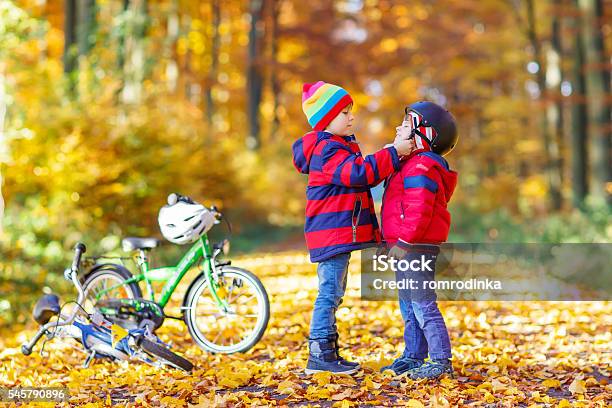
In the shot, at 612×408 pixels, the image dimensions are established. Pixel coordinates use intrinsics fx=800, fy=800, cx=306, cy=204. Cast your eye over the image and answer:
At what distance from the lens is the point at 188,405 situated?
15.2 ft

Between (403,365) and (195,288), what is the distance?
5.70 ft

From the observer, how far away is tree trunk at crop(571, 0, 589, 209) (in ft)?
55.1

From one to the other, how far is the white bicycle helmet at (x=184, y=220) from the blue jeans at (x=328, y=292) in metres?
1.13

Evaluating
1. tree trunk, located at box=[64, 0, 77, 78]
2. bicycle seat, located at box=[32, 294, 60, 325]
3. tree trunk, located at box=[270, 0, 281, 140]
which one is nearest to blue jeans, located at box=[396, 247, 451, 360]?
bicycle seat, located at box=[32, 294, 60, 325]

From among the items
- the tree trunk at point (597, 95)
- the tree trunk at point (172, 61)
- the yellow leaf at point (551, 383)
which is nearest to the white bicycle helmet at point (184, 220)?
the yellow leaf at point (551, 383)

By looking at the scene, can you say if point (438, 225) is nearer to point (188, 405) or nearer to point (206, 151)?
point (188, 405)

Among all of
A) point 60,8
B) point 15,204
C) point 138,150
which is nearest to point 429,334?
point 15,204

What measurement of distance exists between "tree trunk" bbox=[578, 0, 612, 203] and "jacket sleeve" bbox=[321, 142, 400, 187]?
37.7 feet

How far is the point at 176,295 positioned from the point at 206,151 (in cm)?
782

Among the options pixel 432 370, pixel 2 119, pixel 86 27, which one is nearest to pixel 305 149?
pixel 432 370

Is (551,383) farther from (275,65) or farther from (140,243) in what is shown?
(275,65)

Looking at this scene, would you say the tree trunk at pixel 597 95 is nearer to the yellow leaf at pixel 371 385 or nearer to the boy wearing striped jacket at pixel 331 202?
the boy wearing striped jacket at pixel 331 202

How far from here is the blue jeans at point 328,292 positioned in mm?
5152

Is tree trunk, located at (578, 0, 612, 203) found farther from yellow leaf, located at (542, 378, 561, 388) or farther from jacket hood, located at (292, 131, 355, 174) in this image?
jacket hood, located at (292, 131, 355, 174)
